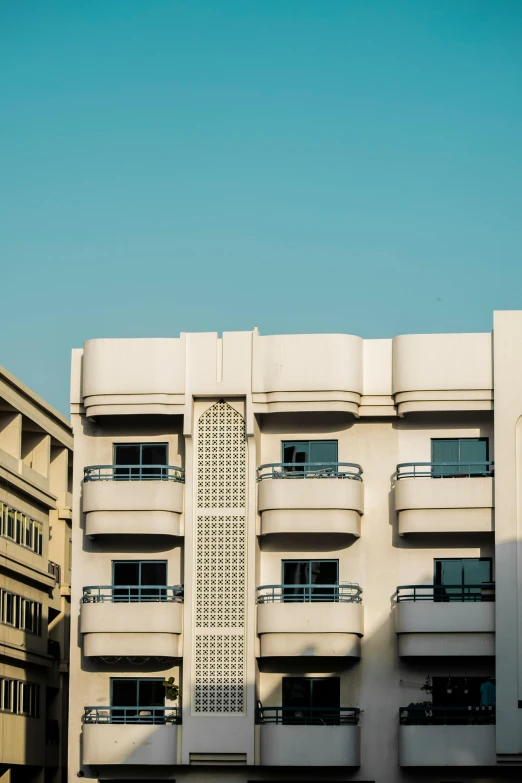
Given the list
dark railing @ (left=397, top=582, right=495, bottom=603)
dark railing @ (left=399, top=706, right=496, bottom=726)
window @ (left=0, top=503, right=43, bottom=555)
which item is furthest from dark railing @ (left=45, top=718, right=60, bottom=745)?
dark railing @ (left=397, top=582, right=495, bottom=603)

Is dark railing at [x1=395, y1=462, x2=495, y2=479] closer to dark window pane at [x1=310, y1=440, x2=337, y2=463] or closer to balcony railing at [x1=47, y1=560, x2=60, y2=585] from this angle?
dark window pane at [x1=310, y1=440, x2=337, y2=463]

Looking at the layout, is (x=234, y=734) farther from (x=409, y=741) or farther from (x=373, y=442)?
(x=373, y=442)

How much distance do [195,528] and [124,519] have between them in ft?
6.96

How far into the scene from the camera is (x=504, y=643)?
136ft

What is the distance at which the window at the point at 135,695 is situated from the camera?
42938 mm

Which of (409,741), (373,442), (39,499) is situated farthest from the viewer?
(39,499)

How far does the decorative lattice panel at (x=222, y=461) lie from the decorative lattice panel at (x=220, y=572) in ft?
2.06

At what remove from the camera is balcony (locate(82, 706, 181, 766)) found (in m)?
Result: 41.8

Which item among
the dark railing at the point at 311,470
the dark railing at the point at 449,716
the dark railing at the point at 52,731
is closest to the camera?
the dark railing at the point at 449,716

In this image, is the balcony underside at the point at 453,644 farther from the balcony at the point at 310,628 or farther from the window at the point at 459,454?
the window at the point at 459,454

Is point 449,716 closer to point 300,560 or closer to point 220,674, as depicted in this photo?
point 300,560

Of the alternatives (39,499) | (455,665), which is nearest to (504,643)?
(455,665)

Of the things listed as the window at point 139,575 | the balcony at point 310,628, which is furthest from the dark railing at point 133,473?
the balcony at point 310,628

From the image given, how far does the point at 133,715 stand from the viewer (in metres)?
42.8
